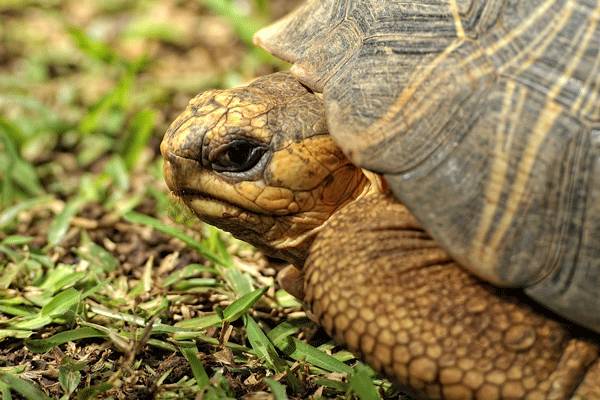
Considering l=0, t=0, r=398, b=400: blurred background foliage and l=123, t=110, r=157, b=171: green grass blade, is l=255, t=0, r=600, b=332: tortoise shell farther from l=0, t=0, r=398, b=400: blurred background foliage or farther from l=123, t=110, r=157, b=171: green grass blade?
l=123, t=110, r=157, b=171: green grass blade

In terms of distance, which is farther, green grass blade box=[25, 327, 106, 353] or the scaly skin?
green grass blade box=[25, 327, 106, 353]

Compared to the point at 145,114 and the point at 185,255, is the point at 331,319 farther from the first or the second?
the point at 145,114

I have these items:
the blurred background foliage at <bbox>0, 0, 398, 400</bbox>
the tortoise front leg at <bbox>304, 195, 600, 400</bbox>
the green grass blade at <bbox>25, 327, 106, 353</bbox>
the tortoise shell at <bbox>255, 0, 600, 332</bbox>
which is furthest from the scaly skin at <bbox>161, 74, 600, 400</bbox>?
the green grass blade at <bbox>25, 327, 106, 353</bbox>

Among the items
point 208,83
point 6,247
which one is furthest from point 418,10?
point 208,83

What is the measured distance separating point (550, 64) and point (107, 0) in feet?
13.7

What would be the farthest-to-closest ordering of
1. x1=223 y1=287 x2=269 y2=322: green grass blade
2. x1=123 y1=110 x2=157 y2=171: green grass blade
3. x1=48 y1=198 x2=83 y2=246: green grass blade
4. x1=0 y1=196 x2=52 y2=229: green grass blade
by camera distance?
x1=123 y1=110 x2=157 y2=171: green grass blade → x1=0 y1=196 x2=52 y2=229: green grass blade → x1=48 y1=198 x2=83 y2=246: green grass blade → x1=223 y1=287 x2=269 y2=322: green grass blade

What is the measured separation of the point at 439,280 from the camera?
2373 mm

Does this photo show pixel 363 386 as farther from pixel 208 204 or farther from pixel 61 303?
pixel 61 303

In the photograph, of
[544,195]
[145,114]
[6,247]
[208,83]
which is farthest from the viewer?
[208,83]

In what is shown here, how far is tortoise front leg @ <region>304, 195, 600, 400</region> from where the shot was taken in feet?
7.33

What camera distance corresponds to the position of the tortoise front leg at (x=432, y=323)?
223 cm

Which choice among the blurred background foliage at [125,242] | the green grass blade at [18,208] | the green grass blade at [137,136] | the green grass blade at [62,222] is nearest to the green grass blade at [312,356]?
the blurred background foliage at [125,242]

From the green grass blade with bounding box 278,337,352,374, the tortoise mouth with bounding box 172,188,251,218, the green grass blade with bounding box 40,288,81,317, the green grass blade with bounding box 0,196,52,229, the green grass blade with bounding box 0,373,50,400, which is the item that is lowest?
the green grass blade with bounding box 0,373,50,400

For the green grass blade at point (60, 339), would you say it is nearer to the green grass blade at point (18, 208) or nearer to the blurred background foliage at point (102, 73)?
the green grass blade at point (18, 208)
